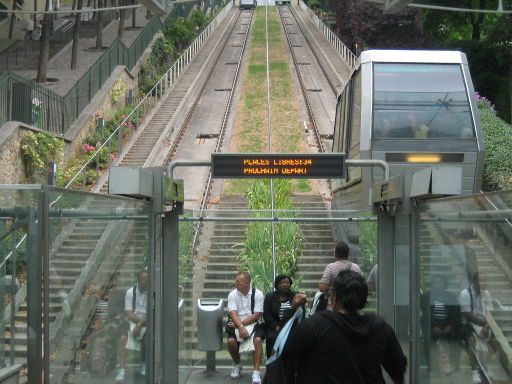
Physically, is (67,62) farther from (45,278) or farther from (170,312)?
(45,278)

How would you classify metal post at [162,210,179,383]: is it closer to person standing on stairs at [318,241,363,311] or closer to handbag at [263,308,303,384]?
person standing on stairs at [318,241,363,311]

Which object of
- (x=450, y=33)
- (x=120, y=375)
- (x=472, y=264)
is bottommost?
(x=120, y=375)

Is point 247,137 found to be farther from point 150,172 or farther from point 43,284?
point 43,284

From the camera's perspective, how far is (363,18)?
1939 inches

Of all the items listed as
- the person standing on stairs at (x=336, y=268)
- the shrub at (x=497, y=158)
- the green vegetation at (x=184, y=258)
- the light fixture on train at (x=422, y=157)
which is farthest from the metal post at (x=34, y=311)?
the shrub at (x=497, y=158)

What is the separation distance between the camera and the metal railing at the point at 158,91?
25.1 meters

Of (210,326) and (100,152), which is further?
(100,152)

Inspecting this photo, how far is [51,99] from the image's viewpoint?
2669cm

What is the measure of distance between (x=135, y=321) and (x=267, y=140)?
80.0 ft

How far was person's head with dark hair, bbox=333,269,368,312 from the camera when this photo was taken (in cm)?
511

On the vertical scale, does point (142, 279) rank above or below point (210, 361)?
Answer: above

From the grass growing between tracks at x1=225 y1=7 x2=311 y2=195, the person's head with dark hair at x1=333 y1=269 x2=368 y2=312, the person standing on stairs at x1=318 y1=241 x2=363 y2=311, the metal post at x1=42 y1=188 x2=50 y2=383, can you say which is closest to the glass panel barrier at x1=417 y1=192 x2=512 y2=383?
the person's head with dark hair at x1=333 y1=269 x2=368 y2=312

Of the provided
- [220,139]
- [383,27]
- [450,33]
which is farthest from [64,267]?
[450,33]

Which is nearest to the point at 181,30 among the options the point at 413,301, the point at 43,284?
the point at 413,301
